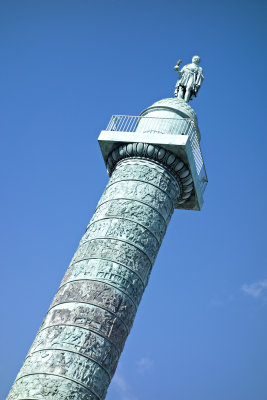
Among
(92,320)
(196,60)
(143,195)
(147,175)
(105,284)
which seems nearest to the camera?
(92,320)

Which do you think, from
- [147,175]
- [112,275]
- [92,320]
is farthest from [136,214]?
[92,320]

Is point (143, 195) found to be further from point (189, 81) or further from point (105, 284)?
point (189, 81)

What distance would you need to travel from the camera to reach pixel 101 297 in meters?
7.46

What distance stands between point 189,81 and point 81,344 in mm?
6528

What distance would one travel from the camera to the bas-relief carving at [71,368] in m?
6.76

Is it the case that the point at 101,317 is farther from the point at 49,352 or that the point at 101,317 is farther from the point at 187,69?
the point at 187,69

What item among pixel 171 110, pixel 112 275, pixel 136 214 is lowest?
pixel 112 275

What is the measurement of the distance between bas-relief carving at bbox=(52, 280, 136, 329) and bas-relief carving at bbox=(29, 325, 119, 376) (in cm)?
43

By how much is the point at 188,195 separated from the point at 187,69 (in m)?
3.38

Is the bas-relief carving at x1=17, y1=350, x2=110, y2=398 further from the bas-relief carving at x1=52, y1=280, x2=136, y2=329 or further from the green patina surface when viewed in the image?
the bas-relief carving at x1=52, y1=280, x2=136, y2=329

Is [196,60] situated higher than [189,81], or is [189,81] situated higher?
[196,60]

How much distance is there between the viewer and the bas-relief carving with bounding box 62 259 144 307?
7.67m

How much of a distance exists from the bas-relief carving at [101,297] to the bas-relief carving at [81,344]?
43 cm

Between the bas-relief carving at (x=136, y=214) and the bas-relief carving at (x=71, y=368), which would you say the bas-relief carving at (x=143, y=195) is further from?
the bas-relief carving at (x=71, y=368)
